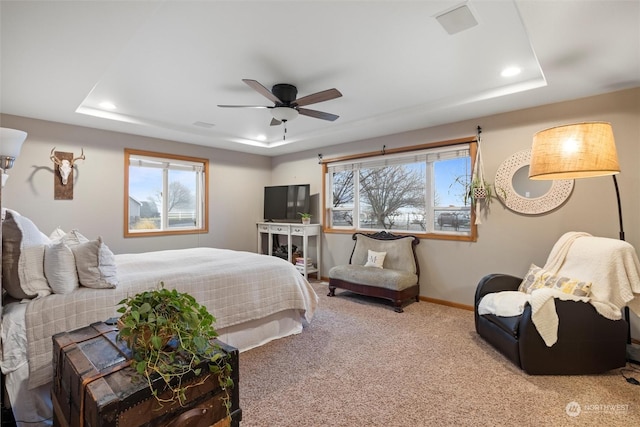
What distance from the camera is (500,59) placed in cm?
255

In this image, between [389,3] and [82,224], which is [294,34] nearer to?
[389,3]

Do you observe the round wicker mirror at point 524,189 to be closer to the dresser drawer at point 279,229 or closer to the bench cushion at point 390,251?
the bench cushion at point 390,251

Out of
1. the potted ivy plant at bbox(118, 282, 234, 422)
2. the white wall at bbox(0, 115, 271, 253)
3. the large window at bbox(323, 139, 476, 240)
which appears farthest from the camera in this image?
the large window at bbox(323, 139, 476, 240)

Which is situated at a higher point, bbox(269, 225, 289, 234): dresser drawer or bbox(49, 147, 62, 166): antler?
bbox(49, 147, 62, 166): antler

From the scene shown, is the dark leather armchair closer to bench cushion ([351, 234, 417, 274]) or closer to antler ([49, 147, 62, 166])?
bench cushion ([351, 234, 417, 274])

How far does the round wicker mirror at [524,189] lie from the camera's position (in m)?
3.25

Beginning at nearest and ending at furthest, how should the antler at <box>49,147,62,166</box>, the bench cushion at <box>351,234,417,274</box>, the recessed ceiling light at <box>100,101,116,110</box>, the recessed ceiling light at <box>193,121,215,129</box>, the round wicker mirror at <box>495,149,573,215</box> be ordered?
Result: the round wicker mirror at <box>495,149,573,215</box>, the recessed ceiling light at <box>100,101,116,110</box>, the antler at <box>49,147,62,166</box>, the bench cushion at <box>351,234,417,274</box>, the recessed ceiling light at <box>193,121,215,129</box>

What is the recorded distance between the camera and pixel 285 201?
5695mm

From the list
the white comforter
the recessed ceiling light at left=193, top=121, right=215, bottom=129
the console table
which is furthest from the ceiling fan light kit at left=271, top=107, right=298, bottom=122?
the console table

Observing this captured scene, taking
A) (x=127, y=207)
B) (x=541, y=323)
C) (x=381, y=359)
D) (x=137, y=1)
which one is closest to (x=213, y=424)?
(x=381, y=359)

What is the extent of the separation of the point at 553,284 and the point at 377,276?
72.2 inches

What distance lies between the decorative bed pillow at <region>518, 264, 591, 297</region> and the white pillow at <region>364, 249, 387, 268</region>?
175cm

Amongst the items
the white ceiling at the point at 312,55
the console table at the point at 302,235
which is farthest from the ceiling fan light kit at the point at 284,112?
the console table at the point at 302,235

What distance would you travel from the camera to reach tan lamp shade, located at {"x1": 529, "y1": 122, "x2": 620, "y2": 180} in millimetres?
2271
